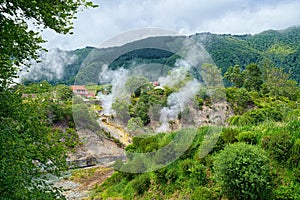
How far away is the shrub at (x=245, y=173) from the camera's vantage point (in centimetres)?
623

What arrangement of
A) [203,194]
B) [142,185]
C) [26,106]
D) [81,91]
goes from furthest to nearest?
1. [81,91]
2. [142,185]
3. [203,194]
4. [26,106]

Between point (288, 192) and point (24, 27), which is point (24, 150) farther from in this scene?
point (288, 192)

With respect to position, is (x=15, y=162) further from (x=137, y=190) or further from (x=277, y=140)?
(x=137, y=190)

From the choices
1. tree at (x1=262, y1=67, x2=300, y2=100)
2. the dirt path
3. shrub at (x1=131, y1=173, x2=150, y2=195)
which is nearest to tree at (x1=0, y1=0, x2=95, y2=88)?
shrub at (x1=131, y1=173, x2=150, y2=195)

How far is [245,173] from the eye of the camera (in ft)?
20.3

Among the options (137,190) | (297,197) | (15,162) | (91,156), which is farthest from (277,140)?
(91,156)

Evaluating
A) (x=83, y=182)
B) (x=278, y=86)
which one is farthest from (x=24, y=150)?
(x=278, y=86)

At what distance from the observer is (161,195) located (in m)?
9.20

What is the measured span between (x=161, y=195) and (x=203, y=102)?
4494mm

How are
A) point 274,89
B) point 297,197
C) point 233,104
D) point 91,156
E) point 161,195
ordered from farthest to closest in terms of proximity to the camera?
point 274,89, point 233,104, point 91,156, point 161,195, point 297,197

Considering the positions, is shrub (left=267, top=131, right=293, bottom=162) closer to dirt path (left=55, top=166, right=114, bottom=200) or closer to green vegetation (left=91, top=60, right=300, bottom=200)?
green vegetation (left=91, top=60, right=300, bottom=200)

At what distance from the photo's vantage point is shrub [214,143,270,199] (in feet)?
20.4

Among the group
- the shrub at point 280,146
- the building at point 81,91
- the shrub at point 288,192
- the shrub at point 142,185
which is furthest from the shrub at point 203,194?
the building at point 81,91

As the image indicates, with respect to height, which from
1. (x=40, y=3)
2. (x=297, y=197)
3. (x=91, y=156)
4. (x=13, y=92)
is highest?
(x=40, y=3)
